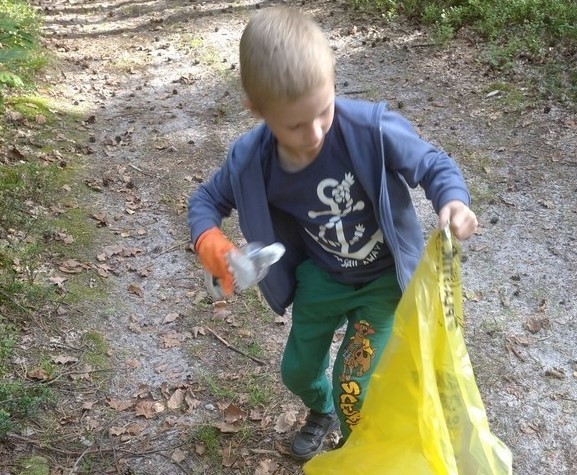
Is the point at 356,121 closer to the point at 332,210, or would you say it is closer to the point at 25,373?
the point at 332,210

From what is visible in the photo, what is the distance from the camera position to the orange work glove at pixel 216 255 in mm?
2232

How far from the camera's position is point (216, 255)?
7.45 ft

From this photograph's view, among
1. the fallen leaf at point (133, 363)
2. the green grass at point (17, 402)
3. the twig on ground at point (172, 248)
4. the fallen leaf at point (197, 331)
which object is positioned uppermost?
the green grass at point (17, 402)

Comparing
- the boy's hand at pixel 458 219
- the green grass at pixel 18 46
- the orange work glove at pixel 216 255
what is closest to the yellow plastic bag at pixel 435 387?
the boy's hand at pixel 458 219

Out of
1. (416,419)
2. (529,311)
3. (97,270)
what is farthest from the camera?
(97,270)

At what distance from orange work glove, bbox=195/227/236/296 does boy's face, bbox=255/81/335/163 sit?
0.42 meters

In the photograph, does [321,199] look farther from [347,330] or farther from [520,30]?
[520,30]

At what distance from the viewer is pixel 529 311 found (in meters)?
4.02

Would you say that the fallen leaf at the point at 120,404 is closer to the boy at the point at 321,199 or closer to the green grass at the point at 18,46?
the boy at the point at 321,199

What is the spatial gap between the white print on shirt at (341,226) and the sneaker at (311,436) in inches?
40.9

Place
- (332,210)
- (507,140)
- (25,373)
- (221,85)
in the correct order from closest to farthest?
(332,210)
(25,373)
(507,140)
(221,85)

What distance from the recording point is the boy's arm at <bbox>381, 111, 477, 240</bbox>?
2.13 meters

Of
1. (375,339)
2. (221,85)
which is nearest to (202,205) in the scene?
(375,339)

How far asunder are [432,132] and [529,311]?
2.46 metres
